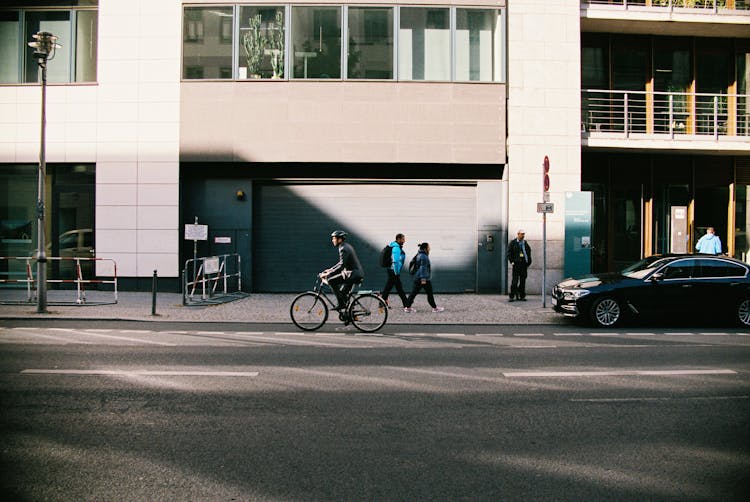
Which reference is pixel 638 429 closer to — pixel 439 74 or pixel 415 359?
pixel 415 359

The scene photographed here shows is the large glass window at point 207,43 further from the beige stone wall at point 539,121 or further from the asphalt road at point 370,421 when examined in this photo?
the asphalt road at point 370,421

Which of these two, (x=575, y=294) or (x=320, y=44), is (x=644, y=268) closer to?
(x=575, y=294)

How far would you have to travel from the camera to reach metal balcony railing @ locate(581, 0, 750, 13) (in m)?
19.7

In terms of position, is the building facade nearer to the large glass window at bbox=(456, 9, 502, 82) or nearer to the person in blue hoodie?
the large glass window at bbox=(456, 9, 502, 82)

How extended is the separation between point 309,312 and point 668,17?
14814 mm

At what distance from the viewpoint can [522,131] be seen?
19484mm

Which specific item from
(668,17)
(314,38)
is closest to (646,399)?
(314,38)

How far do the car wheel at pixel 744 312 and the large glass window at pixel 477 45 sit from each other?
9.60 metres

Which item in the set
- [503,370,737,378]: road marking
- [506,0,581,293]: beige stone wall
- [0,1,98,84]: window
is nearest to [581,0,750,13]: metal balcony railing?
[506,0,581,293]: beige stone wall

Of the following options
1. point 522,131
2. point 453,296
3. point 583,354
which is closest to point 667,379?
point 583,354

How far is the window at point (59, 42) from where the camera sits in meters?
19.5

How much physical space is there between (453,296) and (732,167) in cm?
1065

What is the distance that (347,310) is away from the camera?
12.3m

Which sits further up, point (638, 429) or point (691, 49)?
point (691, 49)
